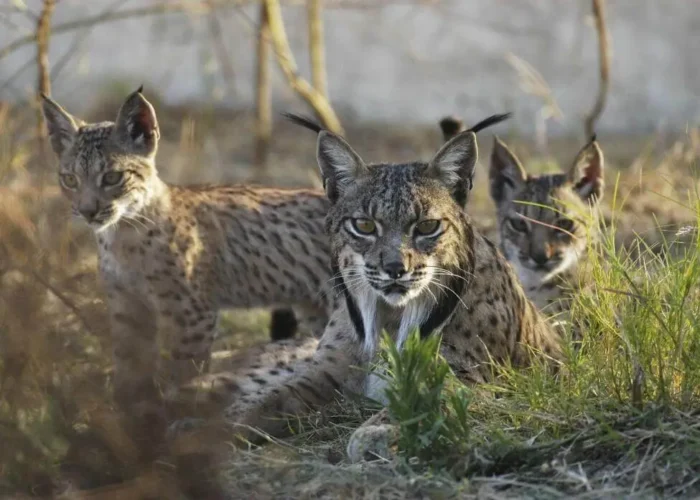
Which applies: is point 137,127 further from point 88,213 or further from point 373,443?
point 373,443

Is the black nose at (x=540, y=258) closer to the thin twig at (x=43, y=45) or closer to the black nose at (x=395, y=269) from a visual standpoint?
the black nose at (x=395, y=269)

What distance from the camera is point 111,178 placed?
293 inches

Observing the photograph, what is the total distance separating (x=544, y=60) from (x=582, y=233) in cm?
762

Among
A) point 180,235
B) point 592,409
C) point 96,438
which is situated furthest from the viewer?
point 180,235

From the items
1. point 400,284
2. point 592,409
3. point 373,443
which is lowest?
point 373,443

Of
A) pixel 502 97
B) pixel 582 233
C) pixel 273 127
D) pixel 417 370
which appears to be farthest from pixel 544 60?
pixel 417 370

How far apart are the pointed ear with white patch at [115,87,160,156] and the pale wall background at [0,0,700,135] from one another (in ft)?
21.2

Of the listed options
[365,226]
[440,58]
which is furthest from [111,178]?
[440,58]

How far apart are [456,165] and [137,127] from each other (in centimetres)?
233

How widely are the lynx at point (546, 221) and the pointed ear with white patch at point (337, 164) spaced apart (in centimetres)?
169

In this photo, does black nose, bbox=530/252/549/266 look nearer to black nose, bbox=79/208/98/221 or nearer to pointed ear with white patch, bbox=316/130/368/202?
pointed ear with white patch, bbox=316/130/368/202

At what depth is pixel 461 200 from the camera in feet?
20.0

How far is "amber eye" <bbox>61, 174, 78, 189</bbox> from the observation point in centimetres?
746

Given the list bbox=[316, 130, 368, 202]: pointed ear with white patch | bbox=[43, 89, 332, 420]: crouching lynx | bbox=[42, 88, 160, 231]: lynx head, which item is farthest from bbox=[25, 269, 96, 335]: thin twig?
bbox=[42, 88, 160, 231]: lynx head
